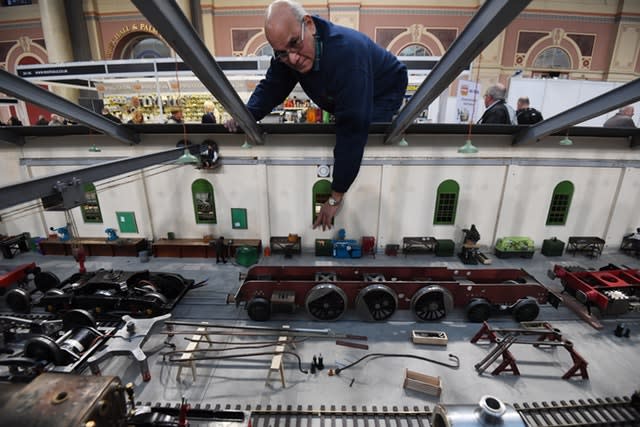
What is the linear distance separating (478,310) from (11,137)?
13.0 m

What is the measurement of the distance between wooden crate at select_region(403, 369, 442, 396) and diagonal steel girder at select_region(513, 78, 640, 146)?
5433 millimetres

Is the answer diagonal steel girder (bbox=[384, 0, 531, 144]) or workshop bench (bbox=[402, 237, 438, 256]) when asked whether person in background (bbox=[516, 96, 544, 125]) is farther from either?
diagonal steel girder (bbox=[384, 0, 531, 144])

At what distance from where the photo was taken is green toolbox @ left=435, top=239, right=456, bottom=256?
846cm

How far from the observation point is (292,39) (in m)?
1.99

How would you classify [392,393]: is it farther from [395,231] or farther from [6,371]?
[6,371]

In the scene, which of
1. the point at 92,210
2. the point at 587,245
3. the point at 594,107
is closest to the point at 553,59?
the point at 587,245

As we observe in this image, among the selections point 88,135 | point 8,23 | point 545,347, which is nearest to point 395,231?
point 545,347

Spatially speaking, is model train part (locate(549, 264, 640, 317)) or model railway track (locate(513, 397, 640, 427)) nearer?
model railway track (locate(513, 397, 640, 427))

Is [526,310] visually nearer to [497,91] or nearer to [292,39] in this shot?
[497,91]

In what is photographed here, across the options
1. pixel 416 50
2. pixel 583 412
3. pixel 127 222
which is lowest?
pixel 583 412

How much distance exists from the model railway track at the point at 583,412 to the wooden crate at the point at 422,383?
1082mm

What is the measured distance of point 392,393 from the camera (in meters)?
4.12

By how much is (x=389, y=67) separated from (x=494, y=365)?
196 inches

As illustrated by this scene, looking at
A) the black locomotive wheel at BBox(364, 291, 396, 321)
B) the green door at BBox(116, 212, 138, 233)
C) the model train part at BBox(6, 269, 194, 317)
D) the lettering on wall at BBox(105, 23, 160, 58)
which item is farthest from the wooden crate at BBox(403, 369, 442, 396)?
the lettering on wall at BBox(105, 23, 160, 58)
